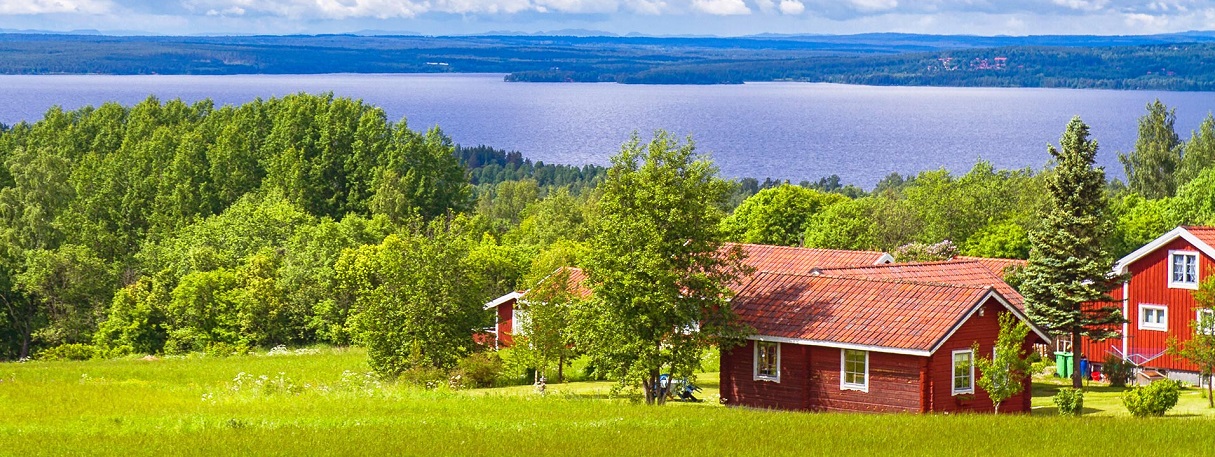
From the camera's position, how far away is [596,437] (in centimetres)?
2581

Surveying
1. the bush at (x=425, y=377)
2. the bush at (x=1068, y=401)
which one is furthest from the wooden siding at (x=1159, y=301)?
the bush at (x=425, y=377)

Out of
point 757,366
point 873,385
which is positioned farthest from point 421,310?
A: point 873,385

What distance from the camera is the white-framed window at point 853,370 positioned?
35.5 m

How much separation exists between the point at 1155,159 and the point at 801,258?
69158 millimetres

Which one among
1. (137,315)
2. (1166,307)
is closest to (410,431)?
(1166,307)

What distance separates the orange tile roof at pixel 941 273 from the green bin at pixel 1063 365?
9.53 feet

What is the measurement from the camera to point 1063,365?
1796 inches

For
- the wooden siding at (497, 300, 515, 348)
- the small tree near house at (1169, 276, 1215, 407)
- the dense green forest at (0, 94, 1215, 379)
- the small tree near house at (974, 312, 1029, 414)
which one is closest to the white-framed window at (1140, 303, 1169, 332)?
the small tree near house at (1169, 276, 1215, 407)

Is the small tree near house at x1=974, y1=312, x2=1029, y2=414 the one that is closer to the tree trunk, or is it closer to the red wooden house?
the tree trunk

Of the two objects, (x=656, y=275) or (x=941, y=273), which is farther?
(x=941, y=273)

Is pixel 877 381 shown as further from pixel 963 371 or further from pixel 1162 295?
pixel 1162 295

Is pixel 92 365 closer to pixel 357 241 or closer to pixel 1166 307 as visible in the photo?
pixel 357 241

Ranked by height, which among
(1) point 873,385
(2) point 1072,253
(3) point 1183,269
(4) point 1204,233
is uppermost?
(4) point 1204,233

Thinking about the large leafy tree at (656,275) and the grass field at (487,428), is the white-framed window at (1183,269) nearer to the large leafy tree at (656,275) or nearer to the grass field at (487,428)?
the grass field at (487,428)
